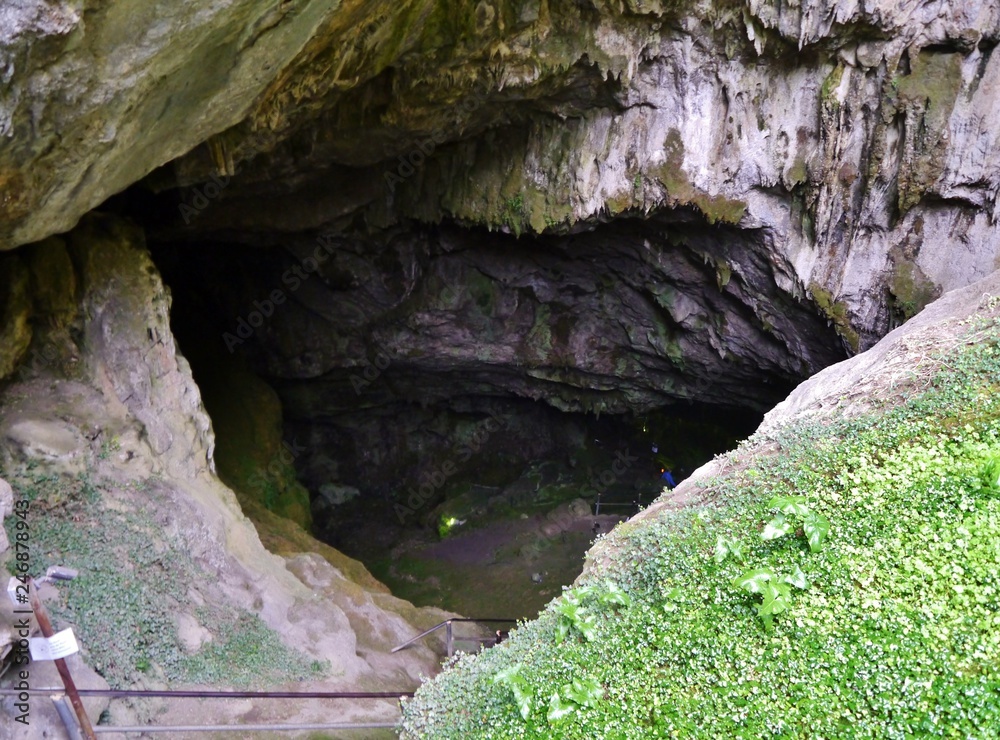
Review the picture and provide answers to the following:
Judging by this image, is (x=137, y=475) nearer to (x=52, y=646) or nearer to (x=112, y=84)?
(x=52, y=646)

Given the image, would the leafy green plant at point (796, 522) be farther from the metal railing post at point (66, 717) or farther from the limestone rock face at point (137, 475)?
the metal railing post at point (66, 717)

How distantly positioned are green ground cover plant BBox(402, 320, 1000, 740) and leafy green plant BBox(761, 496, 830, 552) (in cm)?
1

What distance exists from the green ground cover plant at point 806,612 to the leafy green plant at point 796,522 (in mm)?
13

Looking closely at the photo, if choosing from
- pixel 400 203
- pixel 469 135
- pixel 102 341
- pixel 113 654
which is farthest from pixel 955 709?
pixel 400 203

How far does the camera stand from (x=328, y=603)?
8.96m

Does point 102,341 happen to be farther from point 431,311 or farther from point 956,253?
point 956,253

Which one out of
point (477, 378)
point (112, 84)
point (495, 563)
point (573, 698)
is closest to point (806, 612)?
point (573, 698)

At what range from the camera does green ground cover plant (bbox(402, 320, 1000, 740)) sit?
373 cm

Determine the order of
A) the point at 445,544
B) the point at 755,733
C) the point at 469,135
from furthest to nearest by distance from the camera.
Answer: the point at 445,544 → the point at 469,135 → the point at 755,733

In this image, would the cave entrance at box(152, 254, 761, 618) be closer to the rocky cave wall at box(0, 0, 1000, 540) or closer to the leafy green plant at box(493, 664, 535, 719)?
the rocky cave wall at box(0, 0, 1000, 540)

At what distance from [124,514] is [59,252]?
3.32 metres

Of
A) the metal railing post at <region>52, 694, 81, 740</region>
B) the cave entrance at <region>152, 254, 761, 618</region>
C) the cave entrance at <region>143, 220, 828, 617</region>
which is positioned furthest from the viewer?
the cave entrance at <region>152, 254, 761, 618</region>

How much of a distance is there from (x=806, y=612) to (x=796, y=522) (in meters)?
0.76

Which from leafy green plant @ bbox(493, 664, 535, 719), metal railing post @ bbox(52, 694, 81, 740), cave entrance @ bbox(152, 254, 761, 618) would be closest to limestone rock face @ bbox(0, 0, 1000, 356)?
metal railing post @ bbox(52, 694, 81, 740)
